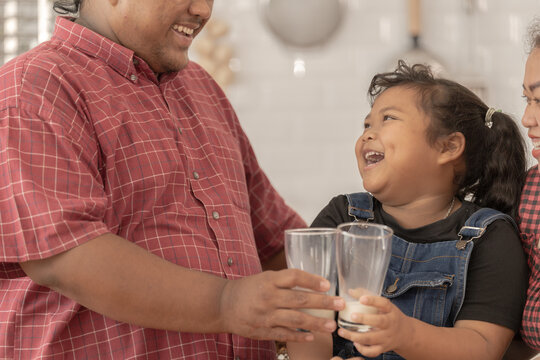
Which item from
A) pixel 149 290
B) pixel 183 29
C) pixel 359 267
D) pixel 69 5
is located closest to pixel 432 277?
pixel 359 267

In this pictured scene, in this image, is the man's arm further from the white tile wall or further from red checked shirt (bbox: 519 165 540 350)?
the white tile wall

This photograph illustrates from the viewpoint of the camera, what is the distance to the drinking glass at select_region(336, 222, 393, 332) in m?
1.05

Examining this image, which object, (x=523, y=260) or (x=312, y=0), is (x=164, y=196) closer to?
(x=523, y=260)

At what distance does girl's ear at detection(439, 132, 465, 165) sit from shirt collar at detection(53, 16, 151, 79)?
2.34 ft

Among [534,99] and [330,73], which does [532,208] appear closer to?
[534,99]

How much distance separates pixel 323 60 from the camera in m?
3.20

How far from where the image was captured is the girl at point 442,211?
4.36ft

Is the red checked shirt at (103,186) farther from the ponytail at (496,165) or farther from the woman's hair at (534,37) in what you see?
the woman's hair at (534,37)

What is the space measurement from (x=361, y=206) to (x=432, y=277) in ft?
0.88

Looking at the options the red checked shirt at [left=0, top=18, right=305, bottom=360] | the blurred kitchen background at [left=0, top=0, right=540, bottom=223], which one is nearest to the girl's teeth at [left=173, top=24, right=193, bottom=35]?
the red checked shirt at [left=0, top=18, right=305, bottom=360]

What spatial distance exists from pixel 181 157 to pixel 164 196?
0.38ft

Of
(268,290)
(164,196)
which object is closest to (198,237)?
(164,196)

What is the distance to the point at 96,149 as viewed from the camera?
4.20 ft

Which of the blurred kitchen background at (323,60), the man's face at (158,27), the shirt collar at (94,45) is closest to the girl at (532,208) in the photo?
the man's face at (158,27)
